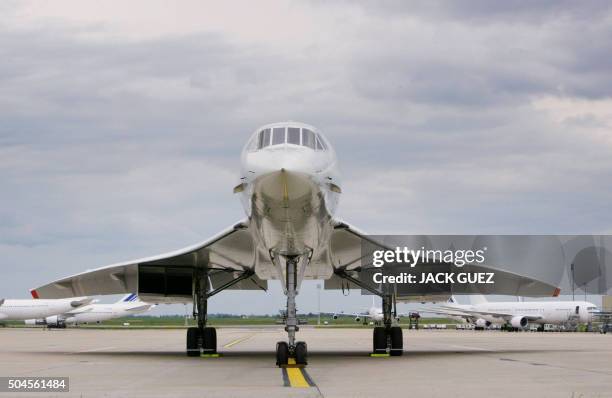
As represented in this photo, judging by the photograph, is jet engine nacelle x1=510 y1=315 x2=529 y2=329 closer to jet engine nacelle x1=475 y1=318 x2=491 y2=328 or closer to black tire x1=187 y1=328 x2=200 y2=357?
jet engine nacelle x1=475 y1=318 x2=491 y2=328

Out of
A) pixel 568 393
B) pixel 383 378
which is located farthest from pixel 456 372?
pixel 568 393

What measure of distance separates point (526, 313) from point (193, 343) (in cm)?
5002

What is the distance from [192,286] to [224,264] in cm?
200

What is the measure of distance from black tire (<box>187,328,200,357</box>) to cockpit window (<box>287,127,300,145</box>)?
25.8 feet

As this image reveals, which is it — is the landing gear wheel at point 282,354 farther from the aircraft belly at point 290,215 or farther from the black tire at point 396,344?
the black tire at point 396,344

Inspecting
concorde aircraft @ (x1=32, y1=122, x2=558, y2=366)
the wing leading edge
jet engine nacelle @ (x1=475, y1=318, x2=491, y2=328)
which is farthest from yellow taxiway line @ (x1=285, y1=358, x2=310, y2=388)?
jet engine nacelle @ (x1=475, y1=318, x2=491, y2=328)

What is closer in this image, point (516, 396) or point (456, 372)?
point (516, 396)

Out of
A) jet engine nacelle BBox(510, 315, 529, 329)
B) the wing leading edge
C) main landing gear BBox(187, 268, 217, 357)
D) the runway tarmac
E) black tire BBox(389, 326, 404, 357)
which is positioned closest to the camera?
the runway tarmac

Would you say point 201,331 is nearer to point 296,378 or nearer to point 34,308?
point 296,378

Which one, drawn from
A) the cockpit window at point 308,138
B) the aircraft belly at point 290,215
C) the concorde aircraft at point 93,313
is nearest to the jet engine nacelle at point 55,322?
the concorde aircraft at point 93,313

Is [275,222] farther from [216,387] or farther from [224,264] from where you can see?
[224,264]

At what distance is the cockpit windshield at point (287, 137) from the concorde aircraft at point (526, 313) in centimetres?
5061

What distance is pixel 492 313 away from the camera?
6575 centimetres

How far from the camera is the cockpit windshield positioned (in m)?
12.2
